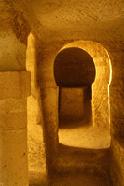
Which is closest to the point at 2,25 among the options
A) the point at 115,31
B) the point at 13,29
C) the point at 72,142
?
the point at 13,29

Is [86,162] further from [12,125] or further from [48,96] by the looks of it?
[12,125]

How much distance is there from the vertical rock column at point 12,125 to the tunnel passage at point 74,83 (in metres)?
5.90

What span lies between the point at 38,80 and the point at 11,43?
2.77m

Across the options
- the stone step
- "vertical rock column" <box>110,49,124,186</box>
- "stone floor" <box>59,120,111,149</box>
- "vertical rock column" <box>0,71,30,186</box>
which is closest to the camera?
"vertical rock column" <box>0,71,30,186</box>

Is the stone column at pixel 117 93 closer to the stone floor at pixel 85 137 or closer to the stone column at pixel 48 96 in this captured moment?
the stone floor at pixel 85 137

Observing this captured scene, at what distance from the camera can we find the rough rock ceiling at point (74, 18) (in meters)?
3.11

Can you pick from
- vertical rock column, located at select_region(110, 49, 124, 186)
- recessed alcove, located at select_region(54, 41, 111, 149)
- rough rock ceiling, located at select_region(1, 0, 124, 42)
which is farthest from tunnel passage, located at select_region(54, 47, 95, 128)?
rough rock ceiling, located at select_region(1, 0, 124, 42)

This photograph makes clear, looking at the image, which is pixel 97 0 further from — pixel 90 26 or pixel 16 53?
pixel 90 26

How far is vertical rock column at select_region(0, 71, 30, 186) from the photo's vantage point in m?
2.59

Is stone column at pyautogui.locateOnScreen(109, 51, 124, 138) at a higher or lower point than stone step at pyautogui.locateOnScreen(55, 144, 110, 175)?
higher

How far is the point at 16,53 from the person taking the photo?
270cm

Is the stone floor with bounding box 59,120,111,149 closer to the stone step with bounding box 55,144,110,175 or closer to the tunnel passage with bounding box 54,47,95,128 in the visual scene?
the stone step with bounding box 55,144,110,175

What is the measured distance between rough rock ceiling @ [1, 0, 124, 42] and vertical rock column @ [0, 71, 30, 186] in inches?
28.2

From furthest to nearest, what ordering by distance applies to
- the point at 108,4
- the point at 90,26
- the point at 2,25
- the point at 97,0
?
the point at 90,26 < the point at 108,4 < the point at 97,0 < the point at 2,25
